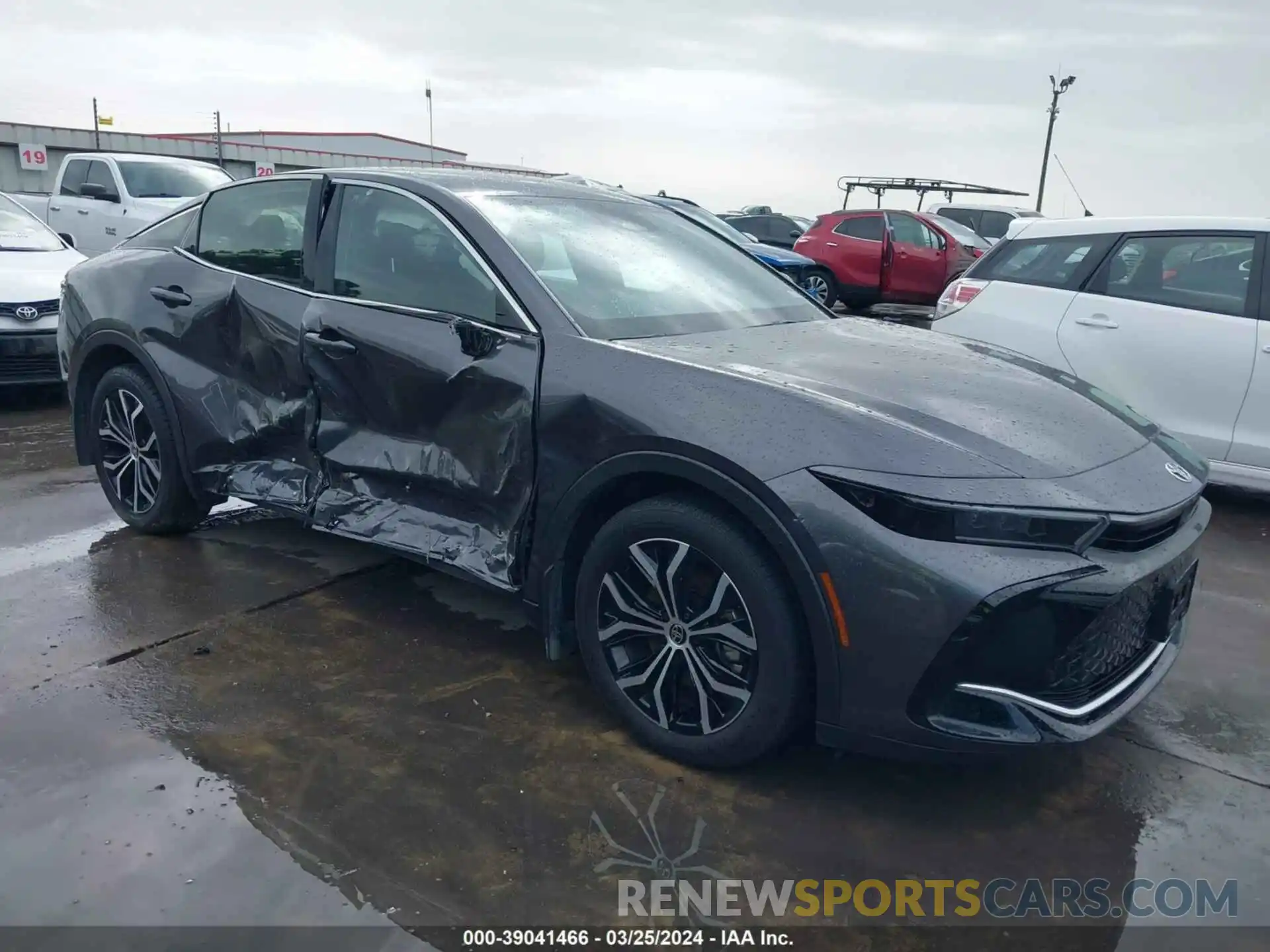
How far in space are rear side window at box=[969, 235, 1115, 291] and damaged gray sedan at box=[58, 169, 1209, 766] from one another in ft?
8.24

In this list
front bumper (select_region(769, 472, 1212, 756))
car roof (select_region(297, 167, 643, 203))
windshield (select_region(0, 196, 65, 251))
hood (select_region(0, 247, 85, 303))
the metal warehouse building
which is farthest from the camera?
the metal warehouse building

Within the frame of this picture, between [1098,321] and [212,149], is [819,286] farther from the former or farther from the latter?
[212,149]

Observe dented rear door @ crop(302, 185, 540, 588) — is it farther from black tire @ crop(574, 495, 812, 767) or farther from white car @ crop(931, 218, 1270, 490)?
white car @ crop(931, 218, 1270, 490)

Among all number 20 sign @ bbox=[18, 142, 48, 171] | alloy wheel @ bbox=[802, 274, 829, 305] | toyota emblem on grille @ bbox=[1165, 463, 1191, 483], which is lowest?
alloy wheel @ bbox=[802, 274, 829, 305]

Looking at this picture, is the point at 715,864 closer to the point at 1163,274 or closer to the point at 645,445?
the point at 645,445

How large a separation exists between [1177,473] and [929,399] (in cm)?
76

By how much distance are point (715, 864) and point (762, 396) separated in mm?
1184

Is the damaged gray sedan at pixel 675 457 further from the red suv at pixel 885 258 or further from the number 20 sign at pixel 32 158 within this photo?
the number 20 sign at pixel 32 158

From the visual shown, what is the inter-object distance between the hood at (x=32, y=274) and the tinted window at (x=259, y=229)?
10.8 feet

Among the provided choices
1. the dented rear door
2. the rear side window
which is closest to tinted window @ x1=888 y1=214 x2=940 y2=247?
the rear side window

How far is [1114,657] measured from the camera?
8.78 ft

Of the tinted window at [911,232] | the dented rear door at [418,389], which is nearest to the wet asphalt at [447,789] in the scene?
the dented rear door at [418,389]

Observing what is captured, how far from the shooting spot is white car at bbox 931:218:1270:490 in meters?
5.23

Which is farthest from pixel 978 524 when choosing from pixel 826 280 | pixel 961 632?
pixel 826 280
